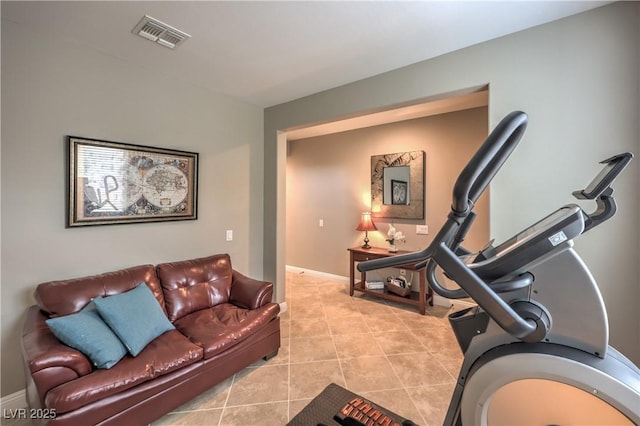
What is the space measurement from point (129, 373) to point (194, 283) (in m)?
1.03

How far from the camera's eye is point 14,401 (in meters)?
1.86

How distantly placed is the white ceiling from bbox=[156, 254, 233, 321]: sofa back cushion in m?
1.89

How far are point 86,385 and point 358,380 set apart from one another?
1.77 meters

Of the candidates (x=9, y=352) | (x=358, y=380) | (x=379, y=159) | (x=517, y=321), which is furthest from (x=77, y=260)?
(x=379, y=159)

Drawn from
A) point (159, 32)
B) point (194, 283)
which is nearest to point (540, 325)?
point (194, 283)

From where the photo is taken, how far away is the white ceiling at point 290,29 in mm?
1726

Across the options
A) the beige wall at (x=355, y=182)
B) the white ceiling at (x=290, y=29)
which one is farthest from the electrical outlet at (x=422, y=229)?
the white ceiling at (x=290, y=29)

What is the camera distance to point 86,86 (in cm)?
217

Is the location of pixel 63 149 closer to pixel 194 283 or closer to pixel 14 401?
pixel 194 283

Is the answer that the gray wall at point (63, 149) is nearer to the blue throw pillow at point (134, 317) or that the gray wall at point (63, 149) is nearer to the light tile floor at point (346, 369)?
the blue throw pillow at point (134, 317)

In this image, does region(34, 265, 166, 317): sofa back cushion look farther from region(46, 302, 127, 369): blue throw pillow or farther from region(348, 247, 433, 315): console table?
region(348, 247, 433, 315): console table

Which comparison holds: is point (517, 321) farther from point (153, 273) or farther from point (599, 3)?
point (153, 273)

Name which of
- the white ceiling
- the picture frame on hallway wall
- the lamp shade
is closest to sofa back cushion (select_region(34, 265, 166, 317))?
the white ceiling

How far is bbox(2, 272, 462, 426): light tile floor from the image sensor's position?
72.2 inches
